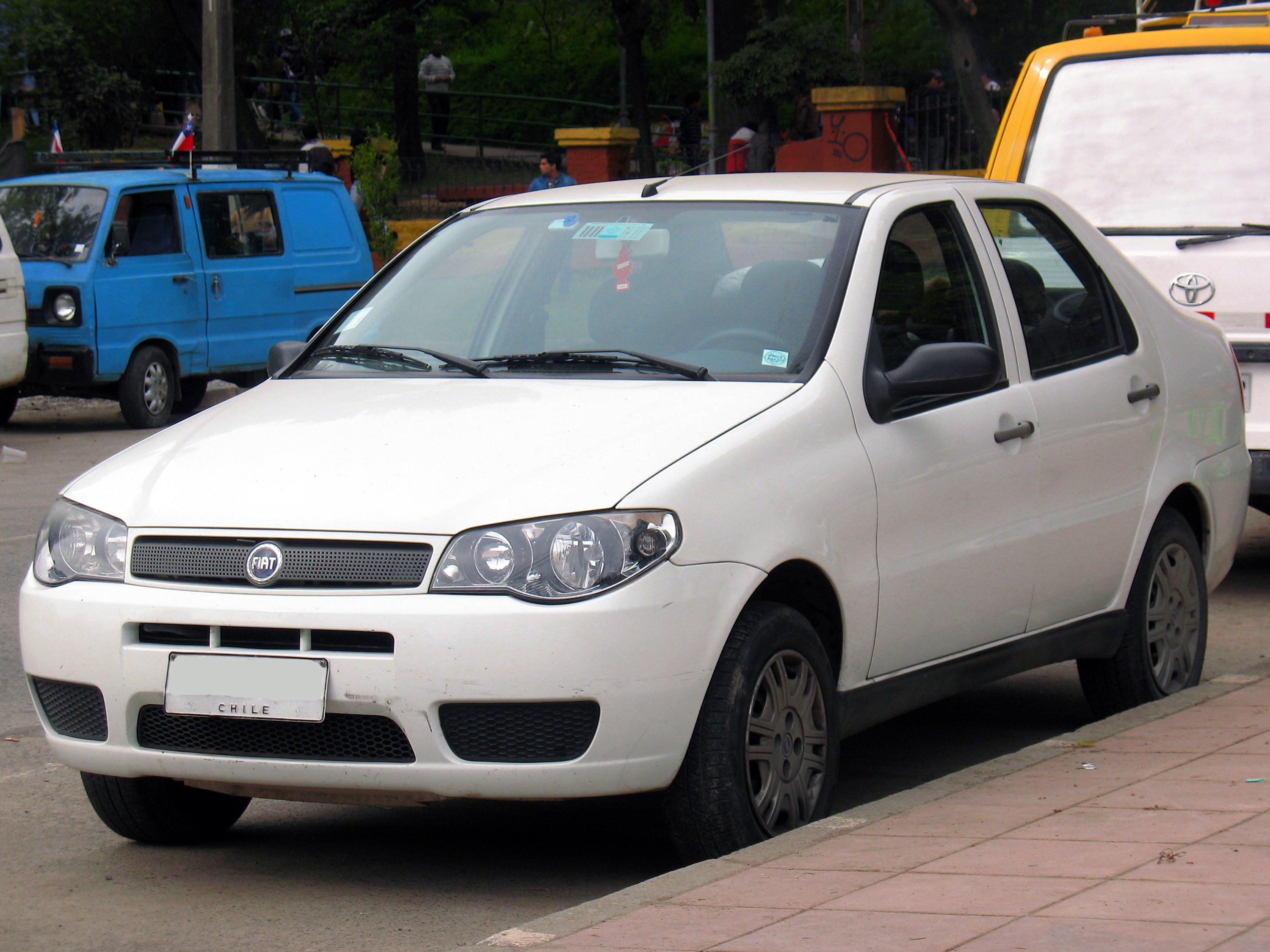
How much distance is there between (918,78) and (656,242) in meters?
34.7

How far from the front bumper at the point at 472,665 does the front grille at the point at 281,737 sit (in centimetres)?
2

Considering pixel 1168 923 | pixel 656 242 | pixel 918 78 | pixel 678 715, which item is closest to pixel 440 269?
pixel 656 242

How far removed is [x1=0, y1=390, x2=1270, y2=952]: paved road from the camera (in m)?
4.16

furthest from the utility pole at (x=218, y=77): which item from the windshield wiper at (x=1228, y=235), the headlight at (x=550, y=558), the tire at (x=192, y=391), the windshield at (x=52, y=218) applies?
the headlight at (x=550, y=558)

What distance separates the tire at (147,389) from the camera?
1502 centimetres

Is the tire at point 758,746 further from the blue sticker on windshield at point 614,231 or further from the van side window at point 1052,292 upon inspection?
the van side window at point 1052,292

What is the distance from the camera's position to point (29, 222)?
49.5 ft

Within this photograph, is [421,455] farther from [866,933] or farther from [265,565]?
[866,933]

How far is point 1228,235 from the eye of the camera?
→ 7.96m

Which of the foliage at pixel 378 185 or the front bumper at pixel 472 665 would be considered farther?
the foliage at pixel 378 185

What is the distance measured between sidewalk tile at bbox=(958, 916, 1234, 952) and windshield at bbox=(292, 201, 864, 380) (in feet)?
5.49

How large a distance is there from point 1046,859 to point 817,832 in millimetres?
546

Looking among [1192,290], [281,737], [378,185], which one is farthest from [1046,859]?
[378,185]

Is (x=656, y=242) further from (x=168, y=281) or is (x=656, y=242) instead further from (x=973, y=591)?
(x=168, y=281)
